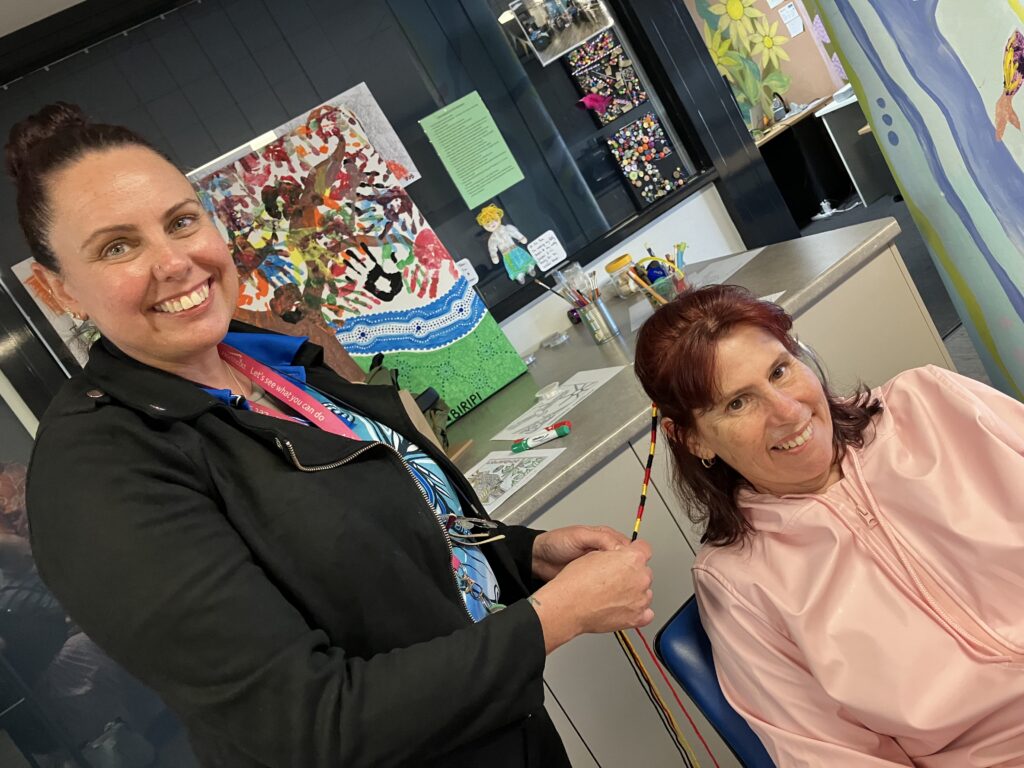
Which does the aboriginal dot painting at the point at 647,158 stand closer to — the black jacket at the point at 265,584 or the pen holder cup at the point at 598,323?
the pen holder cup at the point at 598,323

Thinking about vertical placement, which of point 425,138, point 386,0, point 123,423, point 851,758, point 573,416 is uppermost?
point 386,0

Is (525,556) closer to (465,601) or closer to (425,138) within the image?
(465,601)

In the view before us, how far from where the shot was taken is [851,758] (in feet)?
3.89

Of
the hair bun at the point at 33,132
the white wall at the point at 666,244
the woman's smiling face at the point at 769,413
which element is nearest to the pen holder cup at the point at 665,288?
the white wall at the point at 666,244

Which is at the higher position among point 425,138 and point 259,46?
point 259,46

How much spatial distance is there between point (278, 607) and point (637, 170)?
2815 millimetres

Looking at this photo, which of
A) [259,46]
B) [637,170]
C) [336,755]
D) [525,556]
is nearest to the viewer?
[336,755]

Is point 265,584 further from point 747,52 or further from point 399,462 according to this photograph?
point 747,52

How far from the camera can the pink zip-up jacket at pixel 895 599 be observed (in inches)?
47.7

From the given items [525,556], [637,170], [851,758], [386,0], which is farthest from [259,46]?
[851,758]

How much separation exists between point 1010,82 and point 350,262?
191cm

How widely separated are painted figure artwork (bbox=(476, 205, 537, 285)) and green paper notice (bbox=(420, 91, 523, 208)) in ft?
0.20

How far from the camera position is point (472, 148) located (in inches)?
120

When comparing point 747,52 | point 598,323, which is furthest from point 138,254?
point 747,52
